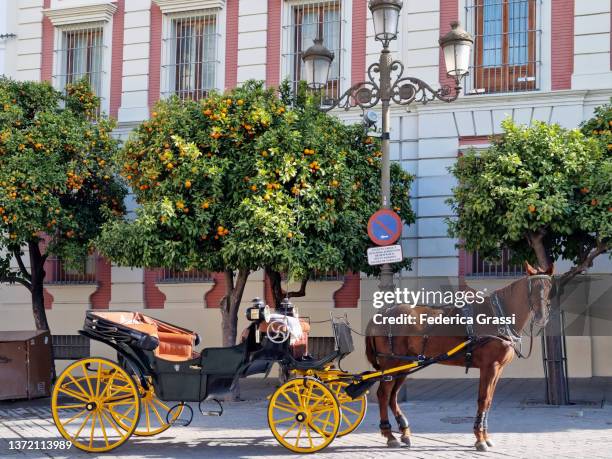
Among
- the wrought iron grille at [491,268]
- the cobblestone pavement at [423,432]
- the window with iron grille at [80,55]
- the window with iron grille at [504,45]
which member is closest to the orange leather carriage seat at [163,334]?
the cobblestone pavement at [423,432]

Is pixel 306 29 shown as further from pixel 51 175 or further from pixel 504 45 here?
pixel 51 175

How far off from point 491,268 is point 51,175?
8503 millimetres

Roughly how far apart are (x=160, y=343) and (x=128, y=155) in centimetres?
533

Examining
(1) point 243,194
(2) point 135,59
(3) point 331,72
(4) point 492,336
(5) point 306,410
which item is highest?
(2) point 135,59

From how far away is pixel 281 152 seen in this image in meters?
13.2

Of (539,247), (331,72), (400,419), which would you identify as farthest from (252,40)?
(400,419)

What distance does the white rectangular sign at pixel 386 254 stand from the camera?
1139cm

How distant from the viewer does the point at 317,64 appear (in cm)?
1280

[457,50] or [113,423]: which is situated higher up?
[457,50]

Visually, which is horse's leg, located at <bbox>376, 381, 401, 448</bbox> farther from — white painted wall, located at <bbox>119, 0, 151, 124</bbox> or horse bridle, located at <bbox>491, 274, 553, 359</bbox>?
white painted wall, located at <bbox>119, 0, 151, 124</bbox>

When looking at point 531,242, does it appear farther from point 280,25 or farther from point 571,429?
point 280,25

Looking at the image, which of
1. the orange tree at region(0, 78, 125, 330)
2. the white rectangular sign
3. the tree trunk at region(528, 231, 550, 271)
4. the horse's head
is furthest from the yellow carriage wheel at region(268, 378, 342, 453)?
the orange tree at region(0, 78, 125, 330)

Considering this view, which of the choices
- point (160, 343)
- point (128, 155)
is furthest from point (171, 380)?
point (128, 155)

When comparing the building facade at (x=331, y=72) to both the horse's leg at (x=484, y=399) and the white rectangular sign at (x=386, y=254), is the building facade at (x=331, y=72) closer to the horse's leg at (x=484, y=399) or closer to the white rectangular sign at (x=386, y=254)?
the white rectangular sign at (x=386, y=254)
